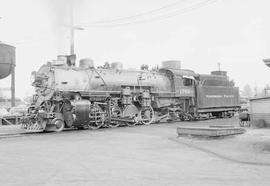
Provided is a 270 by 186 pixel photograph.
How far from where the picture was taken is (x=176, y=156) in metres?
8.52

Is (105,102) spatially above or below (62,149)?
above

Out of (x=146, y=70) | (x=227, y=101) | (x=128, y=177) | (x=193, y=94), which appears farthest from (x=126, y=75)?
(x=128, y=177)

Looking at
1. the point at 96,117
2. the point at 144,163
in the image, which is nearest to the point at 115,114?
the point at 96,117

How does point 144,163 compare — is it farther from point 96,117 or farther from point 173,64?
point 173,64

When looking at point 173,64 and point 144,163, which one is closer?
point 144,163

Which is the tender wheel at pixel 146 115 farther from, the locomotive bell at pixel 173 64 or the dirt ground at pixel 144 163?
the dirt ground at pixel 144 163

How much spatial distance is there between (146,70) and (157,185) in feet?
56.9

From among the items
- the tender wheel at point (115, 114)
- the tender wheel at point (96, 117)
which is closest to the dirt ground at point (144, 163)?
the tender wheel at point (96, 117)

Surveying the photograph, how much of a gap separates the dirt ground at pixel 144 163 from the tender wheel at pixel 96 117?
279 inches

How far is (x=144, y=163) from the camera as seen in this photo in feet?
24.9

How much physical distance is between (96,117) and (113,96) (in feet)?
6.83

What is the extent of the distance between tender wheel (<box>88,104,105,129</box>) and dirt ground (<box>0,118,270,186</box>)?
7.08 meters

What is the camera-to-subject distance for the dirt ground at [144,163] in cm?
604

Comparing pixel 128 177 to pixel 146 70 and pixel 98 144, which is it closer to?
pixel 98 144
